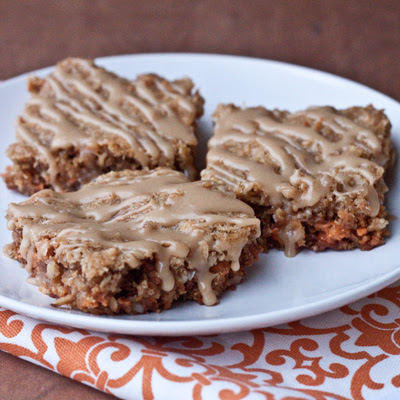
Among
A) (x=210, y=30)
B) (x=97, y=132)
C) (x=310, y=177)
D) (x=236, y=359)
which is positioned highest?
(x=310, y=177)

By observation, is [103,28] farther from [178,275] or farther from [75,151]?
[178,275]

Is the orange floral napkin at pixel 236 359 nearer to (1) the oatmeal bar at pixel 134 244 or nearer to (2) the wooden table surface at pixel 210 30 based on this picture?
(1) the oatmeal bar at pixel 134 244

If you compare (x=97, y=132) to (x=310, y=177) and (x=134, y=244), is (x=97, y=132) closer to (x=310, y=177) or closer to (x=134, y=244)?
(x=134, y=244)

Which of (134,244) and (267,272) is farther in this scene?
(267,272)

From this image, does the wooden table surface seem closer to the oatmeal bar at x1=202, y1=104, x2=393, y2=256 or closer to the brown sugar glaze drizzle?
the brown sugar glaze drizzle

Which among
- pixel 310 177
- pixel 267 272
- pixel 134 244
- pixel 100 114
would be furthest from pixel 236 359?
pixel 100 114

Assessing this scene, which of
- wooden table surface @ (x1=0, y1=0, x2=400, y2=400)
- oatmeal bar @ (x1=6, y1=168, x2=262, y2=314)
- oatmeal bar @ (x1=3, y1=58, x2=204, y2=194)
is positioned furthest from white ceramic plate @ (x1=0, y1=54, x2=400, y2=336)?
wooden table surface @ (x1=0, y1=0, x2=400, y2=400)

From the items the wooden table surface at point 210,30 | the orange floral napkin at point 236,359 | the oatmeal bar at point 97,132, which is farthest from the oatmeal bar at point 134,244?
the wooden table surface at point 210,30
